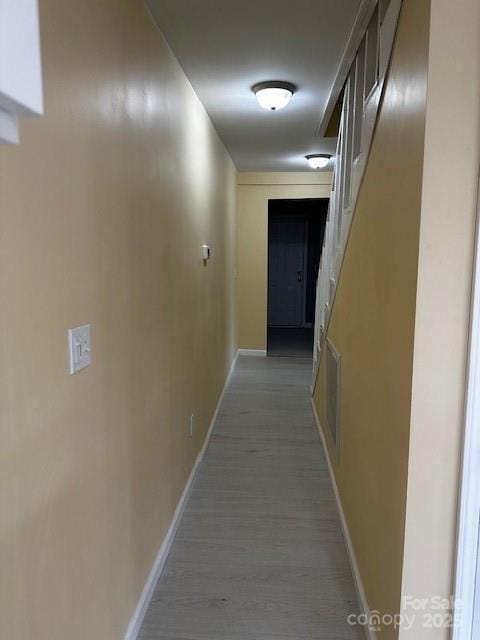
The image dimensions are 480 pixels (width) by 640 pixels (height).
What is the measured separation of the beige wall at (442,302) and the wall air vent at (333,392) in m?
1.30

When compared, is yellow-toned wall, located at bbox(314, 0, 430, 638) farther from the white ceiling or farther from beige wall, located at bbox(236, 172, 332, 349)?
beige wall, located at bbox(236, 172, 332, 349)

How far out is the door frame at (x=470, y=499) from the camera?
1172 millimetres

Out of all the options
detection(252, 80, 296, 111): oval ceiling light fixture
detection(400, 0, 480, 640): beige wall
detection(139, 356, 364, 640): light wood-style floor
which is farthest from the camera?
detection(252, 80, 296, 111): oval ceiling light fixture

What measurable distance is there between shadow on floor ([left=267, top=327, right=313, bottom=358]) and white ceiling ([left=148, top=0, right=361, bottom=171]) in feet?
11.8

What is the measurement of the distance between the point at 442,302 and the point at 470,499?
55cm

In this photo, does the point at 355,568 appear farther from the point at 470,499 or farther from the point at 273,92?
the point at 273,92

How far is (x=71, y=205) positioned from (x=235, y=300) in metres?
4.64

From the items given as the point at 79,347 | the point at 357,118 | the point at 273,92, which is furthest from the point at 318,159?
the point at 79,347

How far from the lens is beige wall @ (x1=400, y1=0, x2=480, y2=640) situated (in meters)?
1.12

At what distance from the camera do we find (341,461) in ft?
8.14

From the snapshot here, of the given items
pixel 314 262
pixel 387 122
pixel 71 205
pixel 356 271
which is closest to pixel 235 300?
pixel 314 262

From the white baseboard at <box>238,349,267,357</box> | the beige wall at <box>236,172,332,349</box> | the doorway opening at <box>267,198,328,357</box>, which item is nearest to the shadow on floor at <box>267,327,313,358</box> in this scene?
the doorway opening at <box>267,198,328,357</box>

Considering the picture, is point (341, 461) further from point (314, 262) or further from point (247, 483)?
point (314, 262)

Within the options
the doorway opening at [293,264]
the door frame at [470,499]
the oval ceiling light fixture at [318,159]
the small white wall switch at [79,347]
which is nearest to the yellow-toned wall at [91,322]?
the small white wall switch at [79,347]
